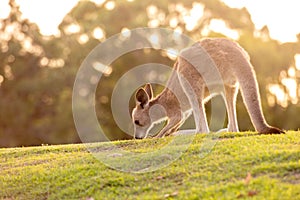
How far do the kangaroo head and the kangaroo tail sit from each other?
278cm

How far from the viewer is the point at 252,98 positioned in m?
8.77

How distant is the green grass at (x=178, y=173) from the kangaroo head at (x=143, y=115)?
80.1 inches

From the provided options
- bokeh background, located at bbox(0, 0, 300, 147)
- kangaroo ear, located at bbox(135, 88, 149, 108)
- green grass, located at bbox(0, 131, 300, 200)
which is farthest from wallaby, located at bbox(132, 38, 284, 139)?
bokeh background, located at bbox(0, 0, 300, 147)

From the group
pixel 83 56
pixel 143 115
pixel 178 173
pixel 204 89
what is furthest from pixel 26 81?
pixel 178 173

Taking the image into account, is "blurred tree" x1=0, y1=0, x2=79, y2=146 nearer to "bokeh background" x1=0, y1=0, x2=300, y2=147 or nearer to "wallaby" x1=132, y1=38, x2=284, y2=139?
"bokeh background" x1=0, y1=0, x2=300, y2=147

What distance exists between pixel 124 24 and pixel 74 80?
3705 millimetres

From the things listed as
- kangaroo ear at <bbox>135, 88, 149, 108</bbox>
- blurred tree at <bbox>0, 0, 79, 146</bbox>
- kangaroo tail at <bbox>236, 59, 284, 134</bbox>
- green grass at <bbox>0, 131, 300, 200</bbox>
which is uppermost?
blurred tree at <bbox>0, 0, 79, 146</bbox>

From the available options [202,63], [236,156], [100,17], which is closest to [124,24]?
[100,17]

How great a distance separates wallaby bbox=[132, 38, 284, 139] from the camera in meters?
8.97

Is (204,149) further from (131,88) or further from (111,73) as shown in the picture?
(111,73)

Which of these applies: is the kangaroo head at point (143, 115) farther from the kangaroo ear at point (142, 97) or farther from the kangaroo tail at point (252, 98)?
the kangaroo tail at point (252, 98)

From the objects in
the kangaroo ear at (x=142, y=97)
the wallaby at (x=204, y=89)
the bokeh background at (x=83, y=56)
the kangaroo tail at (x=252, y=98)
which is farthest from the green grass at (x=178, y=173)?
the bokeh background at (x=83, y=56)

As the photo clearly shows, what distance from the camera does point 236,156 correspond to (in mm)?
7672

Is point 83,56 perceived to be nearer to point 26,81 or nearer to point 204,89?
point 26,81
